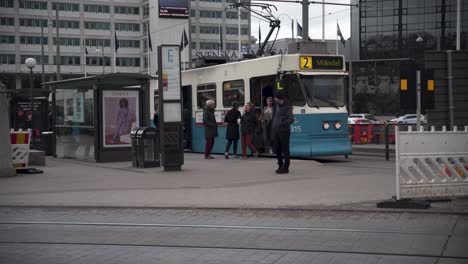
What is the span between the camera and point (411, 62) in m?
12.7

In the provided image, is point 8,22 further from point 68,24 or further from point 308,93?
point 68,24

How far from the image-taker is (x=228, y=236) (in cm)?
853

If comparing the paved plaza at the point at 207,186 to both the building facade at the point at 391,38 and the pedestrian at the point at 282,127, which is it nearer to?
the pedestrian at the point at 282,127

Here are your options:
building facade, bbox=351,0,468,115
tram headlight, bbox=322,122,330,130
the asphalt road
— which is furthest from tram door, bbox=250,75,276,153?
building facade, bbox=351,0,468,115

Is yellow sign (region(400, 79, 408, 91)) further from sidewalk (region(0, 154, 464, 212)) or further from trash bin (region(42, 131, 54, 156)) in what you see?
trash bin (region(42, 131, 54, 156))

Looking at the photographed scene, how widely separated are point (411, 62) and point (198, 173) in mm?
5791

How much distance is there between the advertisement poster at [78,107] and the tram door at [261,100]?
5.27m

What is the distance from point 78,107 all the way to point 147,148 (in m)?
4.37

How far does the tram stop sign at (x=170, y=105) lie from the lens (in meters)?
16.3

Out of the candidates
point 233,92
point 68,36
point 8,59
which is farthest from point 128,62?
point 233,92

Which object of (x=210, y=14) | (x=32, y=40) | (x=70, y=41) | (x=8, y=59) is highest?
(x=210, y=14)

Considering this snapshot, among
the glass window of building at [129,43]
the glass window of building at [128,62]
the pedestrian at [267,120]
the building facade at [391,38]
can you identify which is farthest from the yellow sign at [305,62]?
→ the glass window of building at [128,62]

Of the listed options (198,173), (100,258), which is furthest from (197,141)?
(100,258)

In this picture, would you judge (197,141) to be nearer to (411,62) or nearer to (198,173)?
(198,173)
